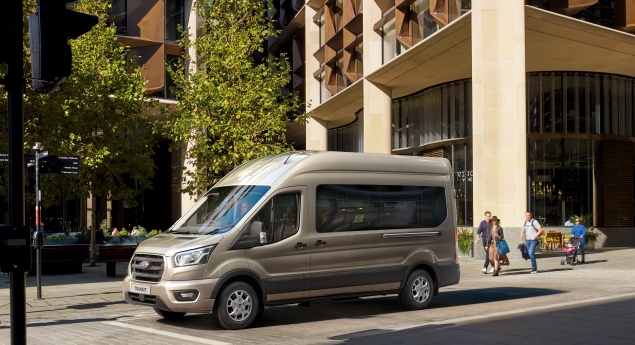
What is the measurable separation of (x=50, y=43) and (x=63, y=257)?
1803 centimetres

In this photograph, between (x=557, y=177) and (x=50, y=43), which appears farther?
(x=557, y=177)

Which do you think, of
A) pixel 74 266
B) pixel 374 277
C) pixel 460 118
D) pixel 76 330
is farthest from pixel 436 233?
pixel 460 118

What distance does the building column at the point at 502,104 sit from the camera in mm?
26469

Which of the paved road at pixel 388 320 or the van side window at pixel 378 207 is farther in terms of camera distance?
the van side window at pixel 378 207

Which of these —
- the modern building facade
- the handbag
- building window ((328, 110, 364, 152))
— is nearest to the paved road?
the handbag

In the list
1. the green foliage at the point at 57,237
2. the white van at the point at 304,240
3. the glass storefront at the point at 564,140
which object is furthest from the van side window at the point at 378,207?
the glass storefront at the point at 564,140

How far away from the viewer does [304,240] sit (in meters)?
12.0

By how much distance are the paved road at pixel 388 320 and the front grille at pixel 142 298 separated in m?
0.40

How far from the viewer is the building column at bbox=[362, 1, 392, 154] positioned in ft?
121

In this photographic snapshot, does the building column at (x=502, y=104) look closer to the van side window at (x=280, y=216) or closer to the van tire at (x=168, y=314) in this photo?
the van side window at (x=280, y=216)

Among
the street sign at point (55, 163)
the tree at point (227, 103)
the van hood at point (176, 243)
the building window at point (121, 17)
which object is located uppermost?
the building window at point (121, 17)

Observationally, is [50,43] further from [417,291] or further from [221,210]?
[417,291]

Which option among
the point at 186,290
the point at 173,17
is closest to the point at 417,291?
the point at 186,290

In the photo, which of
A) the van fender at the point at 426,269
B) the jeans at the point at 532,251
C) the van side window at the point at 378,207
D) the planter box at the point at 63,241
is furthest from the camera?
the planter box at the point at 63,241
